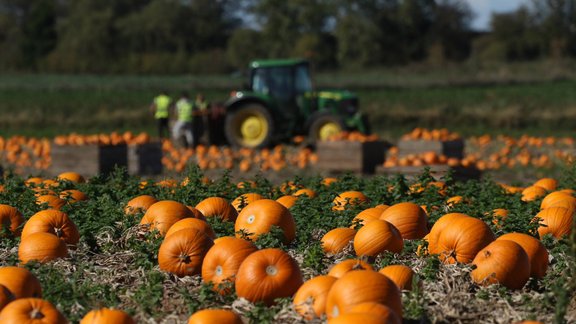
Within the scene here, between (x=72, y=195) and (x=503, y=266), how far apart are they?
13.4ft

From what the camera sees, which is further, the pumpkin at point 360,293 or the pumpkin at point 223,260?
the pumpkin at point 223,260

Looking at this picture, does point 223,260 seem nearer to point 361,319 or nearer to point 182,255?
point 182,255

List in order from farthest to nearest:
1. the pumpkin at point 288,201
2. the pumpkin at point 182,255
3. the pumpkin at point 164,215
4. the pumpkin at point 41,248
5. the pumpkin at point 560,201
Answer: the pumpkin at point 288,201
the pumpkin at point 560,201
the pumpkin at point 164,215
the pumpkin at point 41,248
the pumpkin at point 182,255

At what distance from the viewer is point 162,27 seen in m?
87.6

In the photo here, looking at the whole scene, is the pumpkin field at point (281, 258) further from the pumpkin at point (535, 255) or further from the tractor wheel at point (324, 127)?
the tractor wheel at point (324, 127)

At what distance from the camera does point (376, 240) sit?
6219mm

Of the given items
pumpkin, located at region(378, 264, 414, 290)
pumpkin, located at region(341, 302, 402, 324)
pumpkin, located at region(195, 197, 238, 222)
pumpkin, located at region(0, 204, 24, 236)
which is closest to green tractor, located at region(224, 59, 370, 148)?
pumpkin, located at region(195, 197, 238, 222)

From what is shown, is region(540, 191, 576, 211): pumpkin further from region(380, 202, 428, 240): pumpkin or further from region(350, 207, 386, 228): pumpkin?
region(350, 207, 386, 228): pumpkin

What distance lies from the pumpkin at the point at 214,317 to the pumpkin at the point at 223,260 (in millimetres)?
594

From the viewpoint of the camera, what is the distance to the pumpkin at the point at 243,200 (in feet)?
25.4

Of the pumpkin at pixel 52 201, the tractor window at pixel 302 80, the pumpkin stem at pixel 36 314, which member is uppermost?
the tractor window at pixel 302 80

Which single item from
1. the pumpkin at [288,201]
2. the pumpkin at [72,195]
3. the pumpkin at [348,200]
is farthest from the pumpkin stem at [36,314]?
the pumpkin at [288,201]

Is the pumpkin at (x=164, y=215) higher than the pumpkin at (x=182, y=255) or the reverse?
higher

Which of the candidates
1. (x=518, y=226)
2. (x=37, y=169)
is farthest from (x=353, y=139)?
(x=518, y=226)
